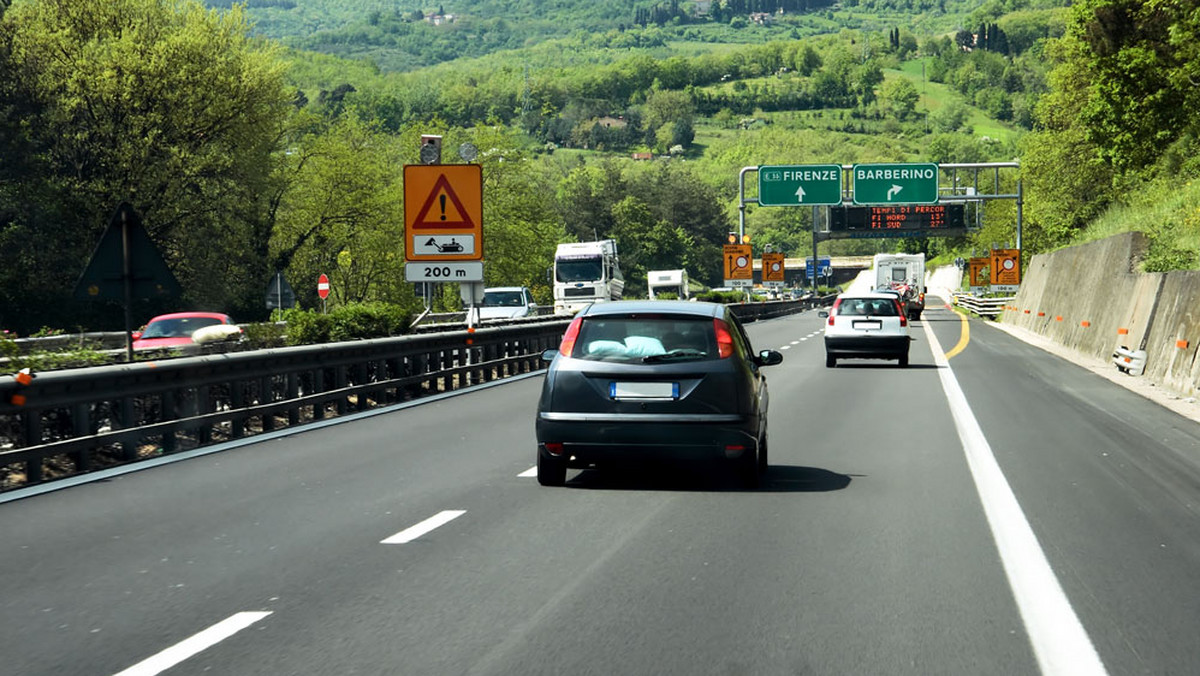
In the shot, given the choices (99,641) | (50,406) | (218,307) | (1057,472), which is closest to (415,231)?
(50,406)

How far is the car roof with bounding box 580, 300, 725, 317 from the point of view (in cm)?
1153

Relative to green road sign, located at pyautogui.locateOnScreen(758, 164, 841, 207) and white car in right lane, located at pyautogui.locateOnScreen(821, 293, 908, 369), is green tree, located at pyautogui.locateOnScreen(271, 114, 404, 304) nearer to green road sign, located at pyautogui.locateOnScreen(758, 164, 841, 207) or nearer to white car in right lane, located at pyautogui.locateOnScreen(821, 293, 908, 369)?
green road sign, located at pyautogui.locateOnScreen(758, 164, 841, 207)

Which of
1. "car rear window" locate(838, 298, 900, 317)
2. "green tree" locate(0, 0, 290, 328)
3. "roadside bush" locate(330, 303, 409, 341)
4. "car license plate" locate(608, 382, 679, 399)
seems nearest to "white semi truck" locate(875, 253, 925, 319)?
"green tree" locate(0, 0, 290, 328)

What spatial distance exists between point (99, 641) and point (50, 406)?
6.53 m

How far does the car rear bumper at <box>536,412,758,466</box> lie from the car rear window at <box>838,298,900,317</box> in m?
19.5

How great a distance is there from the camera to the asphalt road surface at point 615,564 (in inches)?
238

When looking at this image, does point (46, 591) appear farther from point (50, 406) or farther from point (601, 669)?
point (50, 406)

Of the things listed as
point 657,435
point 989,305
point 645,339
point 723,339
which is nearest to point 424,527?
point 657,435

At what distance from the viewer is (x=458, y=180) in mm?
25016

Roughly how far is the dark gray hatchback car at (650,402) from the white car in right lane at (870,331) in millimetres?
18842

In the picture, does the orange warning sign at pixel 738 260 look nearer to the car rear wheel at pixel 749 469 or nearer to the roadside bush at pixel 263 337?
the roadside bush at pixel 263 337

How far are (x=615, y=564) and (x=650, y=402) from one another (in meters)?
3.18

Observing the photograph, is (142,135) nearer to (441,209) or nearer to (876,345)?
(441,209)

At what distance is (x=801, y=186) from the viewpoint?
66.6 metres
